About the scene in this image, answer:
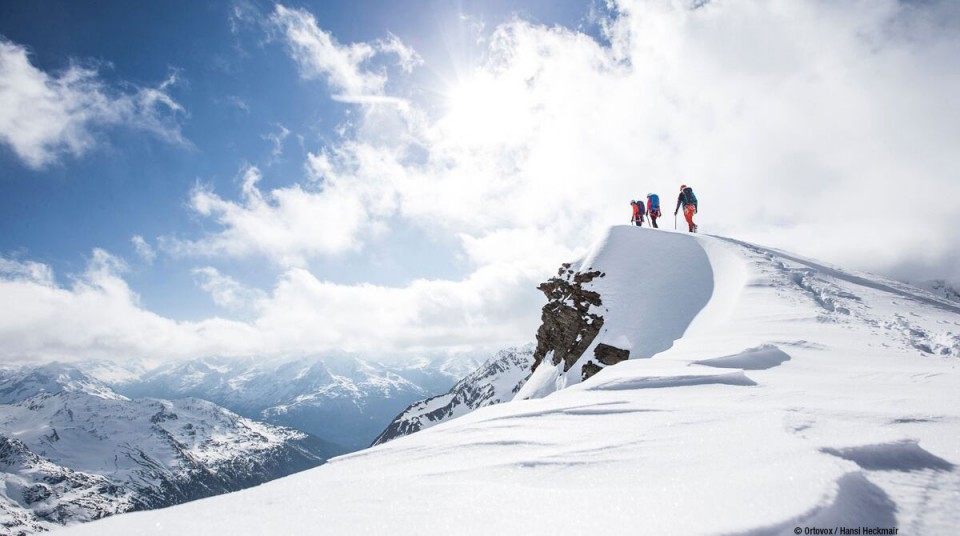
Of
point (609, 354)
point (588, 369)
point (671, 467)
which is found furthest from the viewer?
point (588, 369)

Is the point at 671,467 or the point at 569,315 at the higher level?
the point at 569,315

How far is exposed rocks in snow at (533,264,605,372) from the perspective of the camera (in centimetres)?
2111

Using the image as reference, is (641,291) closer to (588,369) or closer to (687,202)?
(588,369)

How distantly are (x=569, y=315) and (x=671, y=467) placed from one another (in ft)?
65.2

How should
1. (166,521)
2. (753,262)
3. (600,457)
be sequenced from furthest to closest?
(753,262) < (600,457) < (166,521)

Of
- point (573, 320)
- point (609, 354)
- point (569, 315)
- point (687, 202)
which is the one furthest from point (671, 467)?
point (687, 202)

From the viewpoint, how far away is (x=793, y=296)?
46.6 feet

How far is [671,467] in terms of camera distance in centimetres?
369

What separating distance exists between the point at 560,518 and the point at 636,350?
1471 centimetres

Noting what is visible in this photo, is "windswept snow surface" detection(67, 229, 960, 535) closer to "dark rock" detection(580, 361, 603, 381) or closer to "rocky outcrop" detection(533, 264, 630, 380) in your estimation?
"dark rock" detection(580, 361, 603, 381)

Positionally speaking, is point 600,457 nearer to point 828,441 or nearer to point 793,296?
point 828,441

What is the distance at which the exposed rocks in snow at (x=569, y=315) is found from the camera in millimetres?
21108

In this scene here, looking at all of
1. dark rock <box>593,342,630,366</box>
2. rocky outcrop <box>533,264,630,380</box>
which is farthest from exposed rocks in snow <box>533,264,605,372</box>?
dark rock <box>593,342,630,366</box>

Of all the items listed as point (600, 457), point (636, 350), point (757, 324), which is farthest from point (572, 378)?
point (600, 457)
